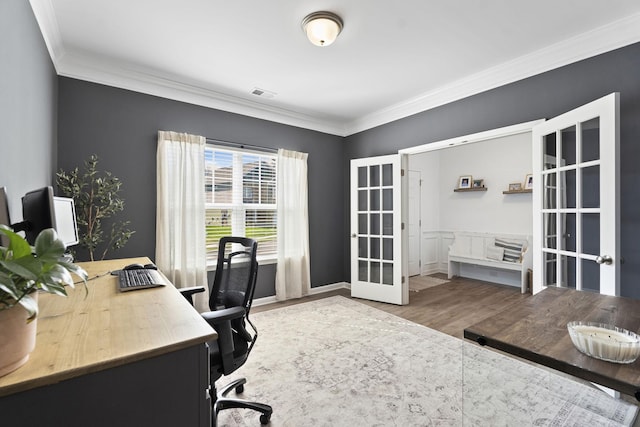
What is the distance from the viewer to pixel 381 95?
3564 millimetres

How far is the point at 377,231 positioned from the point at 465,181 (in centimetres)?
268

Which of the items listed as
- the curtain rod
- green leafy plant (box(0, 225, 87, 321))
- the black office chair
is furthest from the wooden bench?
green leafy plant (box(0, 225, 87, 321))

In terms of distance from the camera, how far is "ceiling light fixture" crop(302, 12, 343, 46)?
6.83 ft

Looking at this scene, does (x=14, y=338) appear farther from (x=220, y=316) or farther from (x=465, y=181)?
(x=465, y=181)

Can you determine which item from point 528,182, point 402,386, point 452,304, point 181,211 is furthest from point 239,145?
point 528,182

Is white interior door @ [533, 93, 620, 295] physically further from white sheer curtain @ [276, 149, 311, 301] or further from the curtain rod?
the curtain rod

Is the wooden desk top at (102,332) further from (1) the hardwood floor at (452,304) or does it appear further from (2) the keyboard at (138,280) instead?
(1) the hardwood floor at (452,304)

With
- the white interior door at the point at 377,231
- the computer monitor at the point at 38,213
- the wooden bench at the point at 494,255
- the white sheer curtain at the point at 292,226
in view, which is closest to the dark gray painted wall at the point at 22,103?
the computer monitor at the point at 38,213

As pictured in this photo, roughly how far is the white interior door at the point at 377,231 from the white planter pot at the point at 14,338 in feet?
11.7

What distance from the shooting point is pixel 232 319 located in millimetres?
1446

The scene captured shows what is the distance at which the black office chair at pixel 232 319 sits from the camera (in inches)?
56.2

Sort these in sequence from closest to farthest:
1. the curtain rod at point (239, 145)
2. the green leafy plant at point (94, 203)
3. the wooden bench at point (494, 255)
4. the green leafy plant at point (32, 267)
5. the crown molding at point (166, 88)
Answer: the green leafy plant at point (32, 267)
the green leafy plant at point (94, 203)
the crown molding at point (166, 88)
the curtain rod at point (239, 145)
the wooden bench at point (494, 255)

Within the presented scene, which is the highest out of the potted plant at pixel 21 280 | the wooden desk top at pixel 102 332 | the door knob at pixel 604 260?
the potted plant at pixel 21 280

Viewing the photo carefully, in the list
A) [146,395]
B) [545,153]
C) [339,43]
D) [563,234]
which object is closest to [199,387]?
[146,395]
